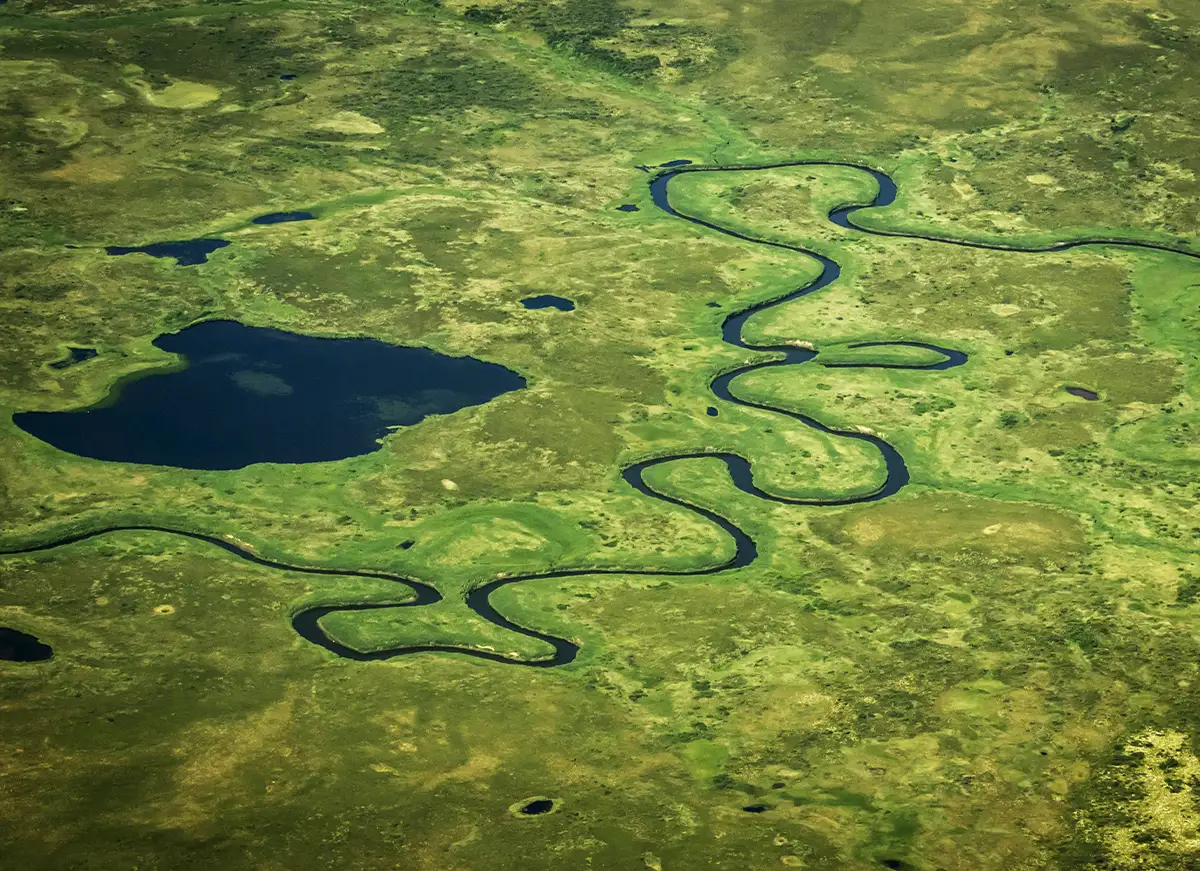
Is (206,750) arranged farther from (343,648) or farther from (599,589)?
(599,589)

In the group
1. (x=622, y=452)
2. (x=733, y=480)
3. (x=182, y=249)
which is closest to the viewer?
(x=733, y=480)

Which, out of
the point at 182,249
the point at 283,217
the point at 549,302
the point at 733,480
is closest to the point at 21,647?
the point at 733,480

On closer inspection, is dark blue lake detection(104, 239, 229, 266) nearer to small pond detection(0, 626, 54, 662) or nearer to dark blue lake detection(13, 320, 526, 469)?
dark blue lake detection(13, 320, 526, 469)

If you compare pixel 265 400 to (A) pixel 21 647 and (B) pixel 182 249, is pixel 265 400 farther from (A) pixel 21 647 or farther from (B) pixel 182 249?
(A) pixel 21 647

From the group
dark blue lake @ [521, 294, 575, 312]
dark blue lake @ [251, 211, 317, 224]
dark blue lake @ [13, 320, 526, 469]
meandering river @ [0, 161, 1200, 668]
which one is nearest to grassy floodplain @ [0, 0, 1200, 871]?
meandering river @ [0, 161, 1200, 668]

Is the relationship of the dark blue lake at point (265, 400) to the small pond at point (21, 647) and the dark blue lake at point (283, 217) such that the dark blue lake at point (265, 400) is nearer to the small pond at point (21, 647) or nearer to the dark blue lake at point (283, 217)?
the dark blue lake at point (283, 217)
